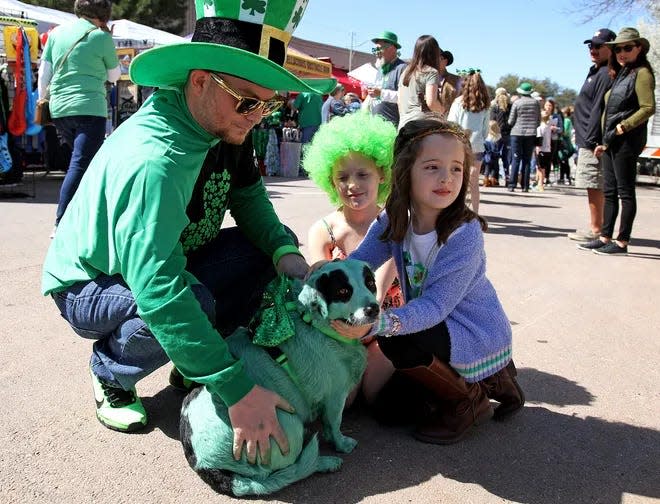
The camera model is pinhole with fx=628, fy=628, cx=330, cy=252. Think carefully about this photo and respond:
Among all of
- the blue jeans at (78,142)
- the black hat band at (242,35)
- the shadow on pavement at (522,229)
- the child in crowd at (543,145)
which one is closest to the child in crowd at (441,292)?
the black hat band at (242,35)

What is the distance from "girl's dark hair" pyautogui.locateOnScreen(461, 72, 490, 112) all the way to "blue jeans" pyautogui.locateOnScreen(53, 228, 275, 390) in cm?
523

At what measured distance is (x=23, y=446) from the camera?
2244 mm

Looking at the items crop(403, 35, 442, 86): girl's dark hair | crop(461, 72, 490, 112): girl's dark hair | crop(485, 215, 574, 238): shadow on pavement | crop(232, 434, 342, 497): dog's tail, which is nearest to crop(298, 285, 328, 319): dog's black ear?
crop(232, 434, 342, 497): dog's tail

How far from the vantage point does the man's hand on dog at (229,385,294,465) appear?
187cm

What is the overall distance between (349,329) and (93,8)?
185 inches

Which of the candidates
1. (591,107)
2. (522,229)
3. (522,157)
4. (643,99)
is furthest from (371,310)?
(522,157)

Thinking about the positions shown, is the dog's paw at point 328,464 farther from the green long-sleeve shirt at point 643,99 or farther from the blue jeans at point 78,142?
the green long-sleeve shirt at point 643,99

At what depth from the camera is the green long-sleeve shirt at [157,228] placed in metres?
1.83

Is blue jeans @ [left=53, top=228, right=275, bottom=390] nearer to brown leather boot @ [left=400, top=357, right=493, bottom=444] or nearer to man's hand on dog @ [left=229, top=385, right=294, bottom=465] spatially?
man's hand on dog @ [left=229, top=385, right=294, bottom=465]

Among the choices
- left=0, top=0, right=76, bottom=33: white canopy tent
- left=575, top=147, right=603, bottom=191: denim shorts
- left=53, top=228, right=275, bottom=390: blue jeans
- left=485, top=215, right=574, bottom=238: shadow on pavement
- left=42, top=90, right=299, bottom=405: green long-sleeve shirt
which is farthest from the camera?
left=0, top=0, right=76, bottom=33: white canopy tent

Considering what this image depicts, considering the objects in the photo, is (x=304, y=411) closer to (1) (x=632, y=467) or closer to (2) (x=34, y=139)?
(1) (x=632, y=467)

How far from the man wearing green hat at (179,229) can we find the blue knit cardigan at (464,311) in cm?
51

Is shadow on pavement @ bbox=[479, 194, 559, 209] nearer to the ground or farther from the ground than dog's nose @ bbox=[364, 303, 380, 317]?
nearer to the ground

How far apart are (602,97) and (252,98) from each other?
503 centimetres
